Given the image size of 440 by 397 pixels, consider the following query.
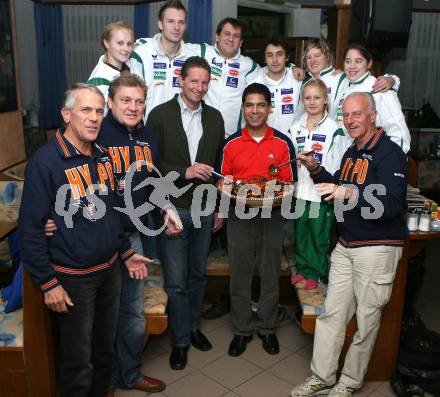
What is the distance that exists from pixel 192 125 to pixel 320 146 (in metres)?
0.78

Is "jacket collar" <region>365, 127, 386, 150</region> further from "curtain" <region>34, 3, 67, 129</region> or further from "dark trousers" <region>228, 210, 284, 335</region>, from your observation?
"curtain" <region>34, 3, 67, 129</region>

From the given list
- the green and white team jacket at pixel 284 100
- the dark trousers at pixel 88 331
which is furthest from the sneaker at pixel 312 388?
the green and white team jacket at pixel 284 100

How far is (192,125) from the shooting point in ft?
8.92

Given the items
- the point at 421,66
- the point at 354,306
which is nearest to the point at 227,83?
the point at 354,306

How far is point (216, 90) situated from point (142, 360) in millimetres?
1783

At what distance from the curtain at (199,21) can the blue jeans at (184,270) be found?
150 inches

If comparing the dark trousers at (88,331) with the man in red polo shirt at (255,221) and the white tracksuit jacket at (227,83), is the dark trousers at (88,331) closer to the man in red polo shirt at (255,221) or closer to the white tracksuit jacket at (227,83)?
the man in red polo shirt at (255,221)

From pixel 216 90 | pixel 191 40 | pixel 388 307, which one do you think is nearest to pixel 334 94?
pixel 216 90

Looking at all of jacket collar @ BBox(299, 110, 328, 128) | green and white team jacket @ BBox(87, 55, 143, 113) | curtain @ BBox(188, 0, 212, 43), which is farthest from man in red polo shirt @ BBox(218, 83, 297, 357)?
curtain @ BBox(188, 0, 212, 43)

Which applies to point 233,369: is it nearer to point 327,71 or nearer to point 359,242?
point 359,242

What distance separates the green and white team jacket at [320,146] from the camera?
9.50 ft

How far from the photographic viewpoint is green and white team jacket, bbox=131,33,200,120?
10.1ft

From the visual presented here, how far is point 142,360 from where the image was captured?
297cm

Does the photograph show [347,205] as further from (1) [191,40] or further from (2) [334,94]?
(1) [191,40]
